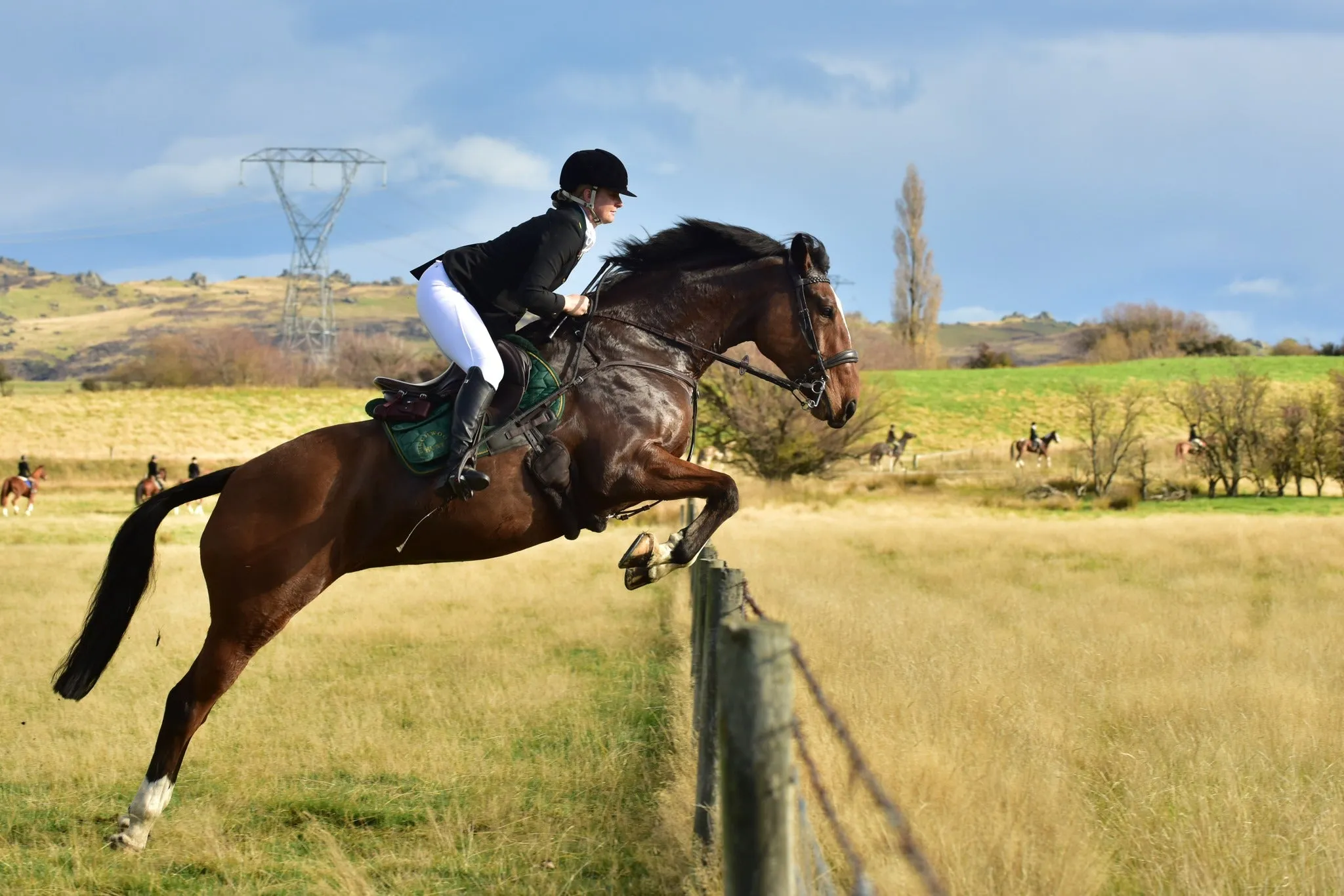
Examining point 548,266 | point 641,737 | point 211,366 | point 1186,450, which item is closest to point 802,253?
point 548,266

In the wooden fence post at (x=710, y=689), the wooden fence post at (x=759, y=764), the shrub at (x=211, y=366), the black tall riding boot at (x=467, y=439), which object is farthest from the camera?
the shrub at (x=211, y=366)

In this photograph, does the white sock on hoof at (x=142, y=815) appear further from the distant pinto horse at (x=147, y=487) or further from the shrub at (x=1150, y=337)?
the shrub at (x=1150, y=337)

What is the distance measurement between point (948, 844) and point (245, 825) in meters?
3.67

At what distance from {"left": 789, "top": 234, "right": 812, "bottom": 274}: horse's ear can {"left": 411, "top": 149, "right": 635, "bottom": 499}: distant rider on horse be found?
0.99 metres

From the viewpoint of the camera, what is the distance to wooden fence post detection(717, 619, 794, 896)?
2.62 m

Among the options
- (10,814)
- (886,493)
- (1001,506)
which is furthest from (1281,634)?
(886,493)

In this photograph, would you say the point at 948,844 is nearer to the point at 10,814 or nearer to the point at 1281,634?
the point at 10,814

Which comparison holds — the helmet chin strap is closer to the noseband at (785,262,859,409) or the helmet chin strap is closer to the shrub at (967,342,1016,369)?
the noseband at (785,262,859,409)

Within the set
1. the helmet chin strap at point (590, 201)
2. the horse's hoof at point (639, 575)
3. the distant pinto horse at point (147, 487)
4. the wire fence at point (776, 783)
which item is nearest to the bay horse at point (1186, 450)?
the distant pinto horse at point (147, 487)

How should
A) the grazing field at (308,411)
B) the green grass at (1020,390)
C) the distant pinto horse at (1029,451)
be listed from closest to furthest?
the distant pinto horse at (1029,451), the grazing field at (308,411), the green grass at (1020,390)

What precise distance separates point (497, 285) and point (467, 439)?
2.84 feet

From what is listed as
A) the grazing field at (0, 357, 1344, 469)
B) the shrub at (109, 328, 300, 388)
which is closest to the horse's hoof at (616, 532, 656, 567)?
the grazing field at (0, 357, 1344, 469)

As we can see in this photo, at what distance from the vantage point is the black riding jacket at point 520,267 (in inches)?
213

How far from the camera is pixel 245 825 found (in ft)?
18.7
